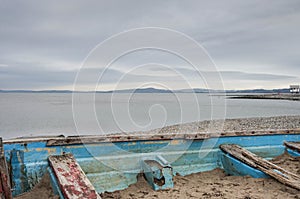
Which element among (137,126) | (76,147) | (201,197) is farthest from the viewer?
(137,126)

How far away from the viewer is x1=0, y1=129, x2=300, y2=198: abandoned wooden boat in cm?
269

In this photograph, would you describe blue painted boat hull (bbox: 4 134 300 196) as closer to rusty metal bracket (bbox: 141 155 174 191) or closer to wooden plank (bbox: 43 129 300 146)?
wooden plank (bbox: 43 129 300 146)

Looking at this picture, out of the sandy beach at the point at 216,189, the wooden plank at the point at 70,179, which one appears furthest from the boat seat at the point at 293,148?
the wooden plank at the point at 70,179

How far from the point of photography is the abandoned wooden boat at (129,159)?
2.69m

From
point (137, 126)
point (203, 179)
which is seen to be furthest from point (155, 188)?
point (137, 126)

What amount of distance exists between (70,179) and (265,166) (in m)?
2.10

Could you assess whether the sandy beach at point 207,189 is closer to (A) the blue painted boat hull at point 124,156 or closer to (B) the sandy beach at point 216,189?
(B) the sandy beach at point 216,189

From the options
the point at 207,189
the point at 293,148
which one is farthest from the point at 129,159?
the point at 293,148

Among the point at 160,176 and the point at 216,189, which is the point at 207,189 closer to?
the point at 216,189

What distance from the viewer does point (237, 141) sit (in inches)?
151

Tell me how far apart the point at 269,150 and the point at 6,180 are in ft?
11.2

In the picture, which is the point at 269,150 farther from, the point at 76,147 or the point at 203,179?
the point at 76,147

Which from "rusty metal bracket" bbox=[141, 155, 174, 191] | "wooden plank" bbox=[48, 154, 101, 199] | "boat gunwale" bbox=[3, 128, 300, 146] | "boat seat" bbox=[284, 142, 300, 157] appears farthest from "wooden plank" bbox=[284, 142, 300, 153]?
"wooden plank" bbox=[48, 154, 101, 199]

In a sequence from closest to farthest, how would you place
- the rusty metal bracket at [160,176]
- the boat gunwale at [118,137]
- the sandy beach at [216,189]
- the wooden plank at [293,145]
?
the sandy beach at [216,189] → the rusty metal bracket at [160,176] → the boat gunwale at [118,137] → the wooden plank at [293,145]
